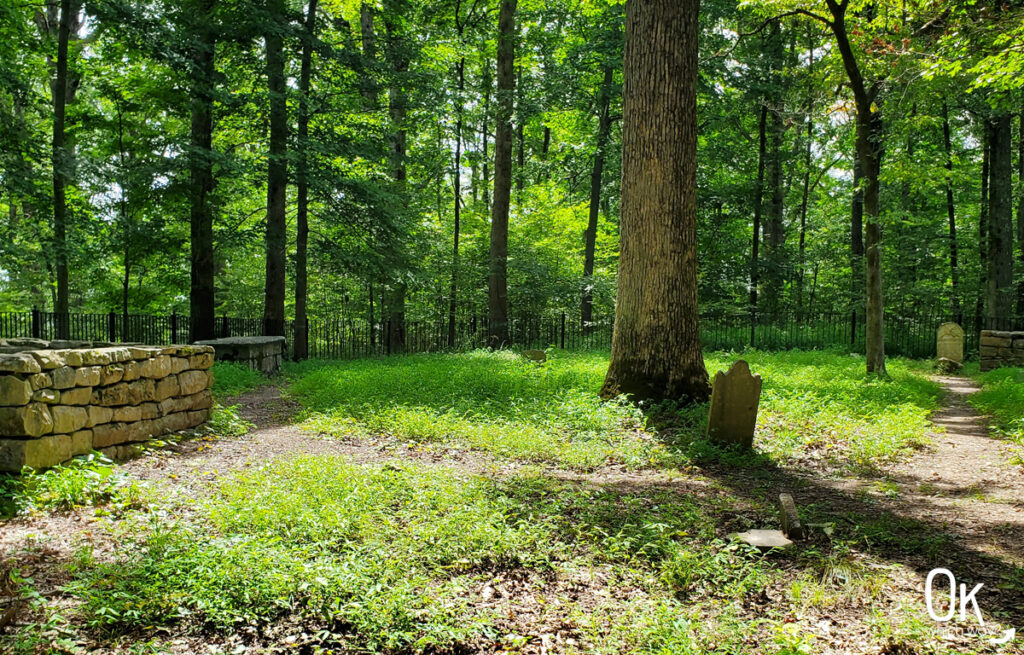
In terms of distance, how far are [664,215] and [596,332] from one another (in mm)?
12305

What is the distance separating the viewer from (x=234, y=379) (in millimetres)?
9992

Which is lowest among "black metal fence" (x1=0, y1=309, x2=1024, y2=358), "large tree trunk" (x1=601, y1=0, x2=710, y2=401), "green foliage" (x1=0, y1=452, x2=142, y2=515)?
"green foliage" (x1=0, y1=452, x2=142, y2=515)

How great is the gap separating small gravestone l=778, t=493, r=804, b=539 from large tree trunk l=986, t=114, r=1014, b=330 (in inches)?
649

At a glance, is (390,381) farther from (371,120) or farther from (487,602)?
(371,120)

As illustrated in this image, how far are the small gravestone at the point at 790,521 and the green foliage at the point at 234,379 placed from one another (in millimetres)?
7871

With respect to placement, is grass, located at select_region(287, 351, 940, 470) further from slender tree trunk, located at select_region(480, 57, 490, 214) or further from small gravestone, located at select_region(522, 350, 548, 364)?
slender tree trunk, located at select_region(480, 57, 490, 214)

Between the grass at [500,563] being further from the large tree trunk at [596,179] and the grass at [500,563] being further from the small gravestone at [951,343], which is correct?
the large tree trunk at [596,179]

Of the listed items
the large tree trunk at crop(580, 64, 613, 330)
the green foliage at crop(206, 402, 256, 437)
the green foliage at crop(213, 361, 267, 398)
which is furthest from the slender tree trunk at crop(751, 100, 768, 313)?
the green foliage at crop(206, 402, 256, 437)

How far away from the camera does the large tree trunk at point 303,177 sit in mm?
13133

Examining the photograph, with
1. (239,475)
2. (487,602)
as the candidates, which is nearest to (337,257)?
(239,475)

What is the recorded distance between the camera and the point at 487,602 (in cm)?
302

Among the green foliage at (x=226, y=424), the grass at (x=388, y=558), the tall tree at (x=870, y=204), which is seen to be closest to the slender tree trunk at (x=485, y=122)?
the tall tree at (x=870, y=204)

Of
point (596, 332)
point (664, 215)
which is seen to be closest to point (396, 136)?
point (596, 332)

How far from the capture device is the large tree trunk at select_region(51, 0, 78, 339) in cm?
1059
